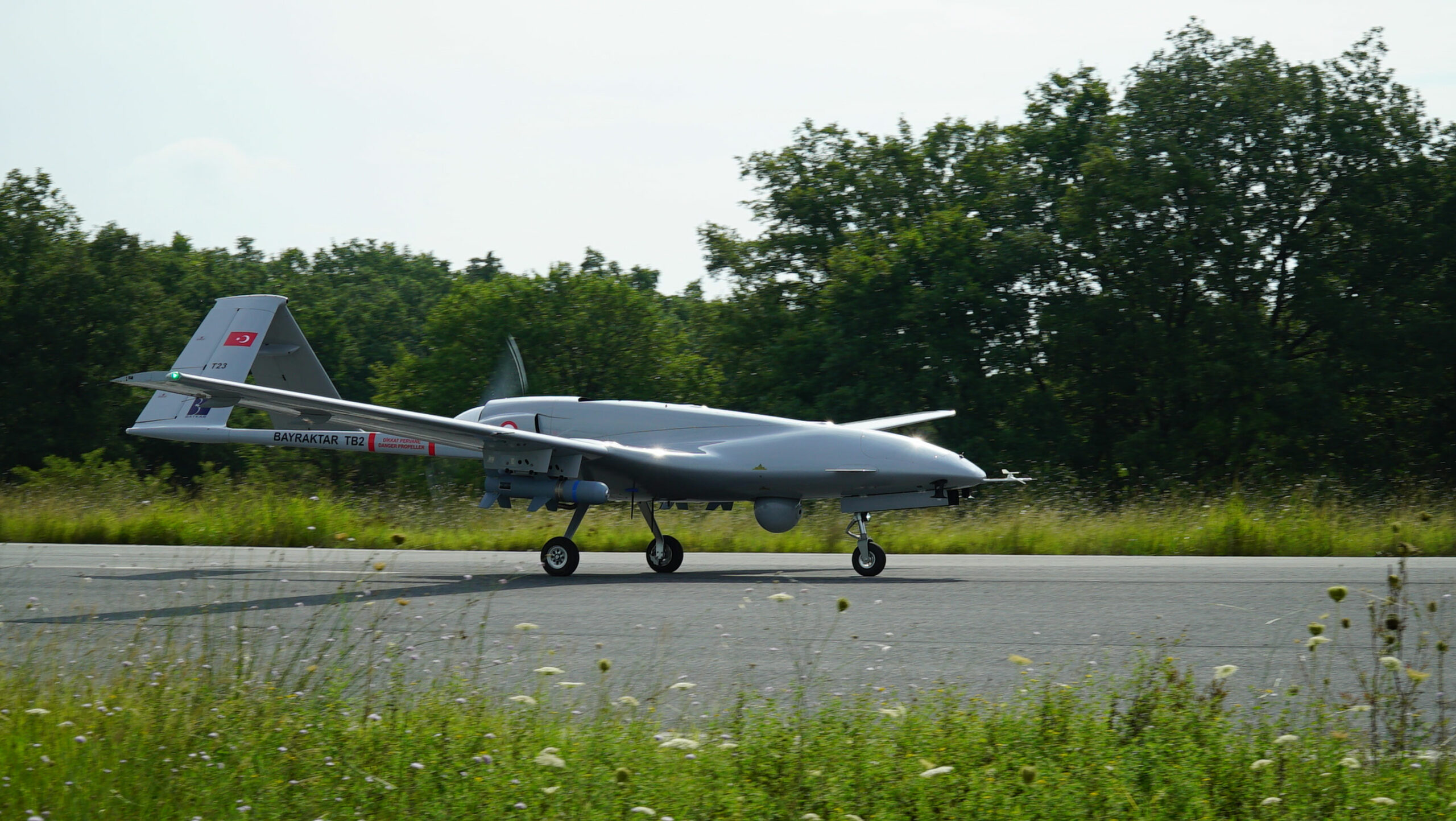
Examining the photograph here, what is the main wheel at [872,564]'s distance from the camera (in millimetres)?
13945

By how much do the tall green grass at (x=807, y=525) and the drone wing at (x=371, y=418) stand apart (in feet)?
11.7

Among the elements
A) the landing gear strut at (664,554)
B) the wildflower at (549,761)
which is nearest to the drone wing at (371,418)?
the landing gear strut at (664,554)

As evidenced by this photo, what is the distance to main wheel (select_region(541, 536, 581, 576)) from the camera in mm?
14320

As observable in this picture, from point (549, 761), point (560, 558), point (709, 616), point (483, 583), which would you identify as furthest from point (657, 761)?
point (560, 558)

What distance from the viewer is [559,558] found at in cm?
1434

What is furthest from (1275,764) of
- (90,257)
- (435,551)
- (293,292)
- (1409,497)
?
(293,292)

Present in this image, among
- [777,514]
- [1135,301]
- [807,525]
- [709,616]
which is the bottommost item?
[709,616]

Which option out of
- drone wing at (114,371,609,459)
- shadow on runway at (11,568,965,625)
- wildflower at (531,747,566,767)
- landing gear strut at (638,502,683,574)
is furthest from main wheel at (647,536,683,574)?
wildflower at (531,747,566,767)

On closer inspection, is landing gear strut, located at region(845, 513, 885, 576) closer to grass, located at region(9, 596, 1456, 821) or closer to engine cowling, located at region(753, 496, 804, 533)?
engine cowling, located at region(753, 496, 804, 533)

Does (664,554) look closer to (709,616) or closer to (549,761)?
(709,616)

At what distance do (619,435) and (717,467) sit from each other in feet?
4.45

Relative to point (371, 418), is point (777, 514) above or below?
below

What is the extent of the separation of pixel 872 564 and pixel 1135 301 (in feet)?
68.6

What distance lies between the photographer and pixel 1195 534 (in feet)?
60.6
